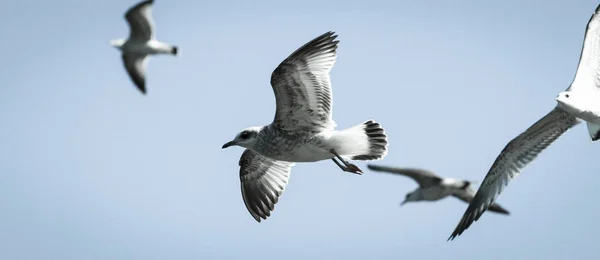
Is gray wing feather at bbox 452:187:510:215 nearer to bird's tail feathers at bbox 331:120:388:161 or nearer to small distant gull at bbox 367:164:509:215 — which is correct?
small distant gull at bbox 367:164:509:215

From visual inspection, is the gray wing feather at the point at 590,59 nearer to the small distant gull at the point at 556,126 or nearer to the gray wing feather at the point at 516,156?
the small distant gull at the point at 556,126

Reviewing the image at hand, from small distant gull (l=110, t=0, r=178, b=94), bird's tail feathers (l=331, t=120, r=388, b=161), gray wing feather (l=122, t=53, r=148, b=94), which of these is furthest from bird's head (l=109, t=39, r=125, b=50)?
bird's tail feathers (l=331, t=120, r=388, b=161)

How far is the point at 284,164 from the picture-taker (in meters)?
11.2

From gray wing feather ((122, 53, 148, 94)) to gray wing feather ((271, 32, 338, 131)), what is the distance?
219 inches

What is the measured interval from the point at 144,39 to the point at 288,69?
18.1 ft

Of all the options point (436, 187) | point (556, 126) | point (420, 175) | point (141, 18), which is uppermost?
point (141, 18)

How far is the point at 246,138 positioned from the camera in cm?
984

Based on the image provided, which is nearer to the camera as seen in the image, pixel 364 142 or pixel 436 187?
pixel 364 142

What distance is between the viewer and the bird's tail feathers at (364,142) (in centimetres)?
972

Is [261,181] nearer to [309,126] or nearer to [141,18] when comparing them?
[309,126]

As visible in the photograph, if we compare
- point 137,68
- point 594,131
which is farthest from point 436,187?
point 137,68

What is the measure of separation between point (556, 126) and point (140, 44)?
671 centimetres

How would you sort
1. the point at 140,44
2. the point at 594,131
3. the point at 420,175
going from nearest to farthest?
the point at 594,131 < the point at 420,175 < the point at 140,44

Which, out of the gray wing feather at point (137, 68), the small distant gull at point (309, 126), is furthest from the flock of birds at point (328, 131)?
the gray wing feather at point (137, 68)
